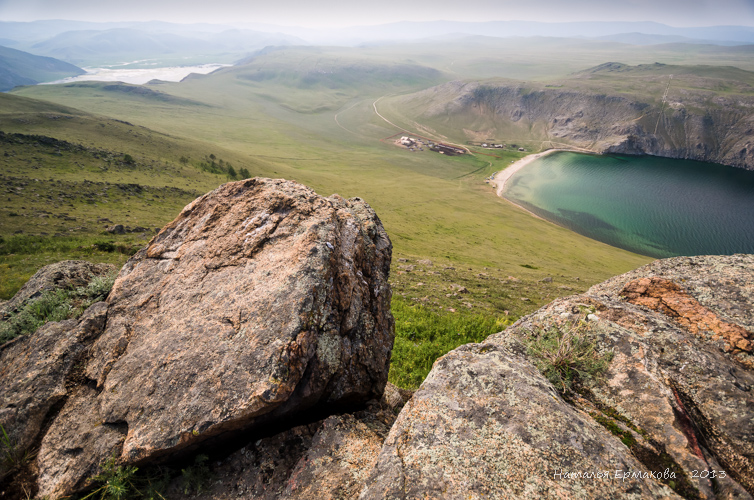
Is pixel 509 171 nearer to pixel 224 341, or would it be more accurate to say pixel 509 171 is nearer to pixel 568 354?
pixel 568 354

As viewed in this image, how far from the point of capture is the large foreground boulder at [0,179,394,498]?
21.2 feet

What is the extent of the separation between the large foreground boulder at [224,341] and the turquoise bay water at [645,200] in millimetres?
89565

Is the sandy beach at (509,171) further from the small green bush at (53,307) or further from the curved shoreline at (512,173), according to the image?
the small green bush at (53,307)

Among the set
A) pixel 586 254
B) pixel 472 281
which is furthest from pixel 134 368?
pixel 586 254

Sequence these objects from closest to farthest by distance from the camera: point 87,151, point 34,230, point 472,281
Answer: point 34,230 < point 472,281 < point 87,151

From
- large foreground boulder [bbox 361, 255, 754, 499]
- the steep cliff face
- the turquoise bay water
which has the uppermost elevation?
the steep cliff face

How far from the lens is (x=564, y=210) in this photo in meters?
96.0

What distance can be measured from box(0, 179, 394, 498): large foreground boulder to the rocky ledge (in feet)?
0.16

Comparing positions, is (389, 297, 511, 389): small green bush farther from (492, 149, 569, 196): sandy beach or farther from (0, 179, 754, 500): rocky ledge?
(492, 149, 569, 196): sandy beach

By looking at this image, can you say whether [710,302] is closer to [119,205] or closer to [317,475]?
[317,475]

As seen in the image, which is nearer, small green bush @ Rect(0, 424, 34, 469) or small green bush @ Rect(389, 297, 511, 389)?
small green bush @ Rect(0, 424, 34, 469)

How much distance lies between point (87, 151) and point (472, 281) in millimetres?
72821

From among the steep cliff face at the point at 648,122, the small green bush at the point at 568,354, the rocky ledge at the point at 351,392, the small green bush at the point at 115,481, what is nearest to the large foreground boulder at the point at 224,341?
the rocky ledge at the point at 351,392

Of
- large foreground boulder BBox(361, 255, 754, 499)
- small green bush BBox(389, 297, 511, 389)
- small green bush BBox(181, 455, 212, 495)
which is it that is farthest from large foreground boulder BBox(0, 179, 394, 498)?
small green bush BBox(389, 297, 511, 389)
